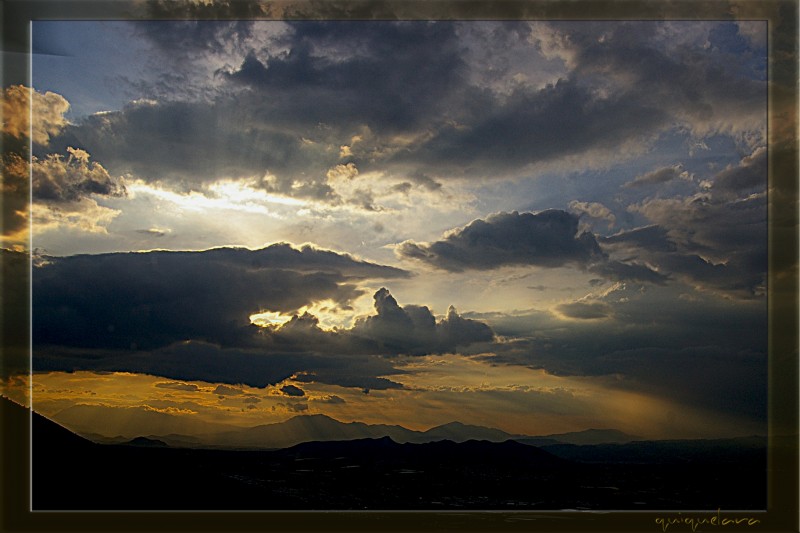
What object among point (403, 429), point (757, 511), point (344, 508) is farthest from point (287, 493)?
point (757, 511)

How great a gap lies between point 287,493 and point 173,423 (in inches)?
43.6

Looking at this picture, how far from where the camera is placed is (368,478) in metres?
5.02

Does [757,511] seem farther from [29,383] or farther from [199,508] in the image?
[29,383]

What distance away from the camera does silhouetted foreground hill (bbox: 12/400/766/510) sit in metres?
4.56

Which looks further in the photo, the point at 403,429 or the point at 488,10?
the point at 403,429

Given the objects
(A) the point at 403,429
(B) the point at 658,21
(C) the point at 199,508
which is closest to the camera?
(C) the point at 199,508

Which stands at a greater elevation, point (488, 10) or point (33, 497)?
point (488, 10)

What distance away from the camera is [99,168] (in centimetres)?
504

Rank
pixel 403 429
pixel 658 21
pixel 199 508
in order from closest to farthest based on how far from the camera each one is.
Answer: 1. pixel 199 508
2. pixel 658 21
3. pixel 403 429

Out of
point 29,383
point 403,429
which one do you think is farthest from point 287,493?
point 29,383

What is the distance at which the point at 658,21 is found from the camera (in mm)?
4766

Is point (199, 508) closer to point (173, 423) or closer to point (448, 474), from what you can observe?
point (173, 423)

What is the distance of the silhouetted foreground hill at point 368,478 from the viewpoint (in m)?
4.56
